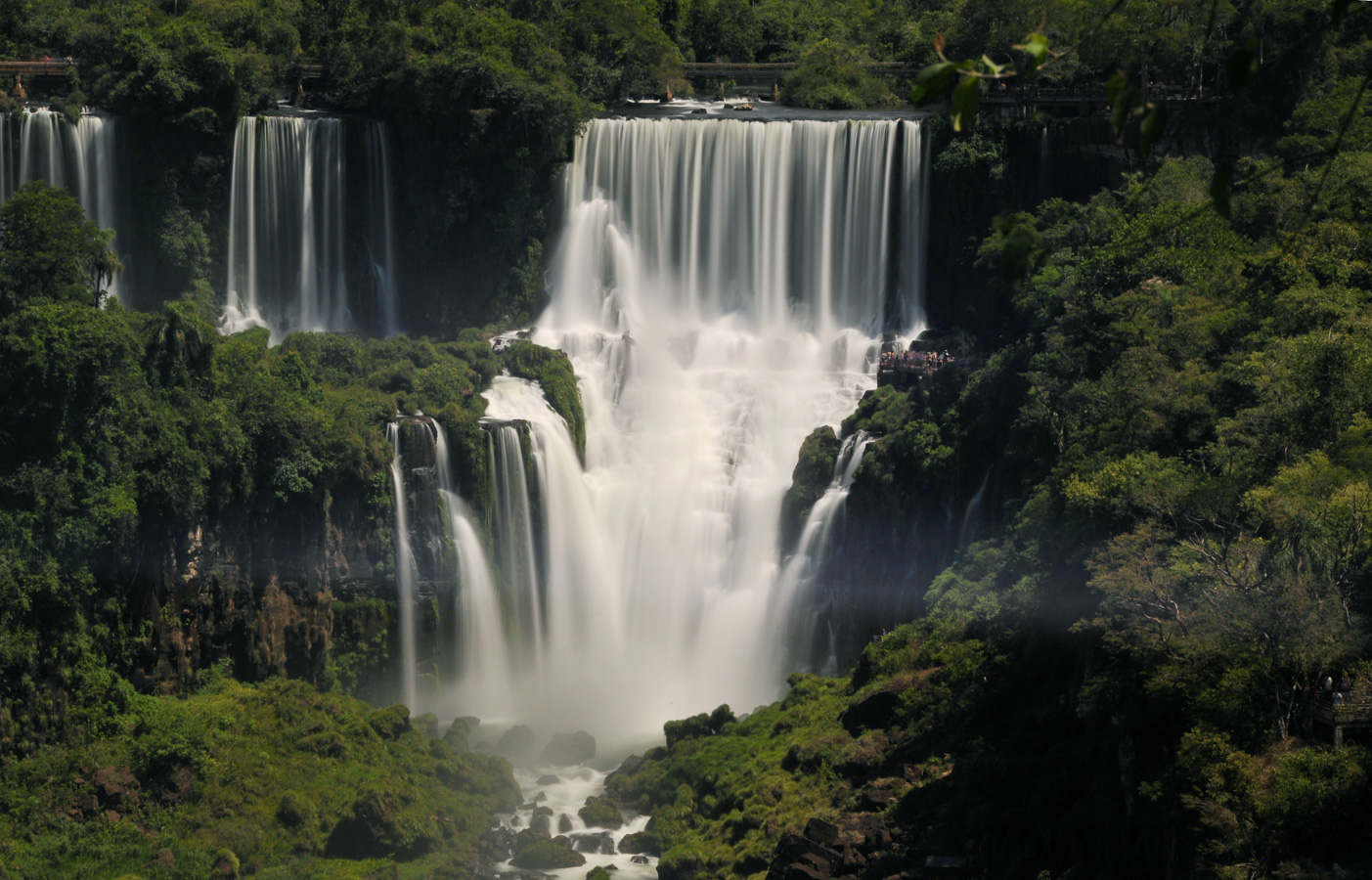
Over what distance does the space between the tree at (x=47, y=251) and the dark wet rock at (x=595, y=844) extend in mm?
15723

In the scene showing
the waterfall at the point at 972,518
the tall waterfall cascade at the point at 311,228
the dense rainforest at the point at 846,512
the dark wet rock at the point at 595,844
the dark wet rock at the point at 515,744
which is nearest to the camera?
the dense rainforest at the point at 846,512

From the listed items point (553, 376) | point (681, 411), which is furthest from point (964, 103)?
point (681, 411)

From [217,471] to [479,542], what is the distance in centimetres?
765

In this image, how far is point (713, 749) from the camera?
33938 millimetres

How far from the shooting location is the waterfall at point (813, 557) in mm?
41156

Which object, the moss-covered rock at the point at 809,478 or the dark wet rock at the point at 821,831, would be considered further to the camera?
the moss-covered rock at the point at 809,478

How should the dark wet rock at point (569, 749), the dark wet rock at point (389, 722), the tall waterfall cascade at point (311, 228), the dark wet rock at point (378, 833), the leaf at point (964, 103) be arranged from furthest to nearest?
the tall waterfall cascade at point (311, 228), the dark wet rock at point (569, 749), the dark wet rock at point (389, 722), the dark wet rock at point (378, 833), the leaf at point (964, 103)

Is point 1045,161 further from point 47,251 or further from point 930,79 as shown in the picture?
point 930,79

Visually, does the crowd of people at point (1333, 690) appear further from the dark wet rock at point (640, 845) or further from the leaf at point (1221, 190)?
the dark wet rock at point (640, 845)

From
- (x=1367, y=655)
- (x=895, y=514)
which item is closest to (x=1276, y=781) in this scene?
(x=1367, y=655)

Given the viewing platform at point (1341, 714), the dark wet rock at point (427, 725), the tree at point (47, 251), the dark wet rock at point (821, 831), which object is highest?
the tree at point (47, 251)

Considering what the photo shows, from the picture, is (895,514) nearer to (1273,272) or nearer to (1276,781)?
(1273,272)

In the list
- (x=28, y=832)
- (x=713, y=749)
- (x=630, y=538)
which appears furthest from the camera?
(x=630, y=538)

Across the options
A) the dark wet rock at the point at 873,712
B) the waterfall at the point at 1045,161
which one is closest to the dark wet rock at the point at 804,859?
the dark wet rock at the point at 873,712
